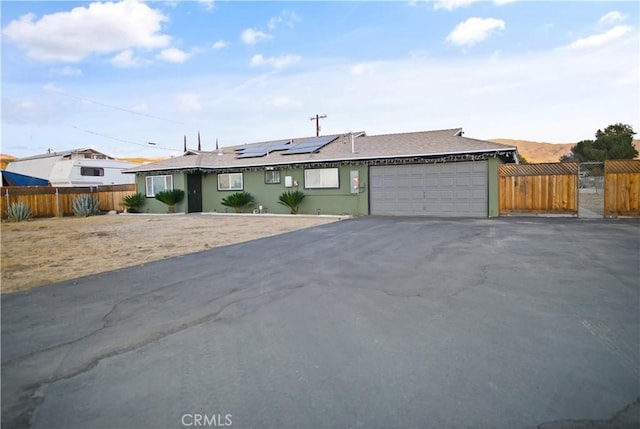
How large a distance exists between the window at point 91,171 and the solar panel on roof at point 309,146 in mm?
19102

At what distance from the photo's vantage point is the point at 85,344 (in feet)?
11.5

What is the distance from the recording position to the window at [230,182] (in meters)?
20.9

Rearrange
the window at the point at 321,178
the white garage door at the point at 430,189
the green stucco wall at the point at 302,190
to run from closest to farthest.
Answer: the white garage door at the point at 430,189
the green stucco wall at the point at 302,190
the window at the point at 321,178

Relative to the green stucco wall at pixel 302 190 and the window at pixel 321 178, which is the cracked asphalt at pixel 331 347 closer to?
the green stucco wall at pixel 302 190

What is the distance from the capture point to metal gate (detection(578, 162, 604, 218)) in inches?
631

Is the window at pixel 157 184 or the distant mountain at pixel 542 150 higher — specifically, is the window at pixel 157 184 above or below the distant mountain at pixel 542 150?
below

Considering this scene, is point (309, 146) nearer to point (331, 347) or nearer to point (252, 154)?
point (252, 154)

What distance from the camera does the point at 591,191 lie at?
108 feet

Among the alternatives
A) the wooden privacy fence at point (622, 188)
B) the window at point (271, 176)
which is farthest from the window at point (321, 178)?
the wooden privacy fence at point (622, 188)

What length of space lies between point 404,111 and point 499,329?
21.1 metres

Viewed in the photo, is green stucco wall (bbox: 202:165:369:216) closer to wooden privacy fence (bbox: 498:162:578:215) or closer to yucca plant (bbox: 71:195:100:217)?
wooden privacy fence (bbox: 498:162:578:215)

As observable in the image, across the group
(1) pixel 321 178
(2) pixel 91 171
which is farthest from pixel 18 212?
(1) pixel 321 178

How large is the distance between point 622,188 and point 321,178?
1196 cm

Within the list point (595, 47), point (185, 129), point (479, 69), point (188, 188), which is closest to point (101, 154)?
point (185, 129)
